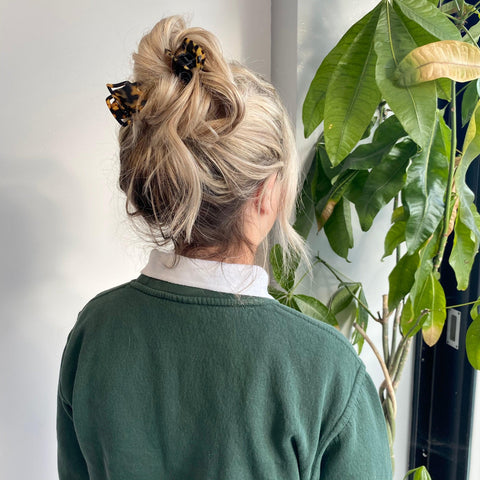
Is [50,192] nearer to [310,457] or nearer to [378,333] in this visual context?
[310,457]

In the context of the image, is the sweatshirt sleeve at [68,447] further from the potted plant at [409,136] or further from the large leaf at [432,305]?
the large leaf at [432,305]

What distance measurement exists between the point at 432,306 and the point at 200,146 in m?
0.53

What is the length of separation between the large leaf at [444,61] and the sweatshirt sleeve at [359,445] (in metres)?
0.41

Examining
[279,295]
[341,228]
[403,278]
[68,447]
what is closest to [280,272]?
[279,295]

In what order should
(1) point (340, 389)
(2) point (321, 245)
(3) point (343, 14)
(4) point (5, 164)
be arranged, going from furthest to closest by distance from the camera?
(2) point (321, 245) → (3) point (343, 14) → (4) point (5, 164) → (1) point (340, 389)

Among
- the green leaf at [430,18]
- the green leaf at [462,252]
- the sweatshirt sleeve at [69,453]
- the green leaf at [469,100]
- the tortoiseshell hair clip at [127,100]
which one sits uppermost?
the green leaf at [430,18]

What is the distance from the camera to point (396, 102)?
67cm

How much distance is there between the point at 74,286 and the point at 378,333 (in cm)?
80

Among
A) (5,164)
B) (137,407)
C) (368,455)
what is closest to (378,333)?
(368,455)

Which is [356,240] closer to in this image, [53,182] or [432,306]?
[432,306]

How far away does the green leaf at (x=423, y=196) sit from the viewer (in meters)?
0.76

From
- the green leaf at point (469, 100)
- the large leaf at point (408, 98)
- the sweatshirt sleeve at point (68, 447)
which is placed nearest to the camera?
the large leaf at point (408, 98)

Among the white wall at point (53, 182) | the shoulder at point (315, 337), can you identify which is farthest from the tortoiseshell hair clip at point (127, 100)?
the white wall at point (53, 182)

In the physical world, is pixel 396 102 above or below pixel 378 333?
above
